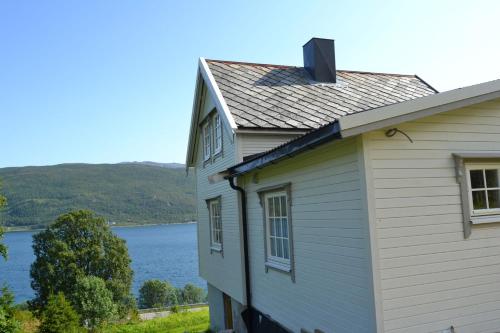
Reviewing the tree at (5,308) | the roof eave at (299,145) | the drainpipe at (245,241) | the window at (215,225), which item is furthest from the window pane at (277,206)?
the tree at (5,308)

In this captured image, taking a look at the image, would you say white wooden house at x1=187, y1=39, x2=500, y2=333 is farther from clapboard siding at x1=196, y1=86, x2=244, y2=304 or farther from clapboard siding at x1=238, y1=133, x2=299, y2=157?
clapboard siding at x1=196, y1=86, x2=244, y2=304

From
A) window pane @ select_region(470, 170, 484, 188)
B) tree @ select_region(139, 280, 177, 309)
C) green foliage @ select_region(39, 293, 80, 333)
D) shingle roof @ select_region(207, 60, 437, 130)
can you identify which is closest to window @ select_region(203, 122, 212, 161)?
shingle roof @ select_region(207, 60, 437, 130)

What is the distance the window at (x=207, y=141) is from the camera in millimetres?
12406

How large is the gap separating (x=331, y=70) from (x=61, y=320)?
1412 centimetres

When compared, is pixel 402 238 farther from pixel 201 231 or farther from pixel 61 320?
pixel 61 320

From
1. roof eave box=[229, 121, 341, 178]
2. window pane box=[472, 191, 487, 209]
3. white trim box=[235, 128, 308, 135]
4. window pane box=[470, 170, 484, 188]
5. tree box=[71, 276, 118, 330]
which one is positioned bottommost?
tree box=[71, 276, 118, 330]

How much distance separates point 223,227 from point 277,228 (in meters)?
3.65

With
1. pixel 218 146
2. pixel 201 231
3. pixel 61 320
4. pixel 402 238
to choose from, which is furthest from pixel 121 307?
pixel 402 238

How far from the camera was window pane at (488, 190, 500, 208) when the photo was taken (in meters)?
5.44

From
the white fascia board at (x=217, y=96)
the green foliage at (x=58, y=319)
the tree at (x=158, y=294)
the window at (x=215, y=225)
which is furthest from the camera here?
the tree at (x=158, y=294)

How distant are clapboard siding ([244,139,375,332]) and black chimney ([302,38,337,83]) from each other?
5.33 metres

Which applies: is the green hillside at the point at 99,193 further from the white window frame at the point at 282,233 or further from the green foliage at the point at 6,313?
the white window frame at the point at 282,233

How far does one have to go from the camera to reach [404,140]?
16.6 ft

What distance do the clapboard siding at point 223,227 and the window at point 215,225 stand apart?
0.23 m
